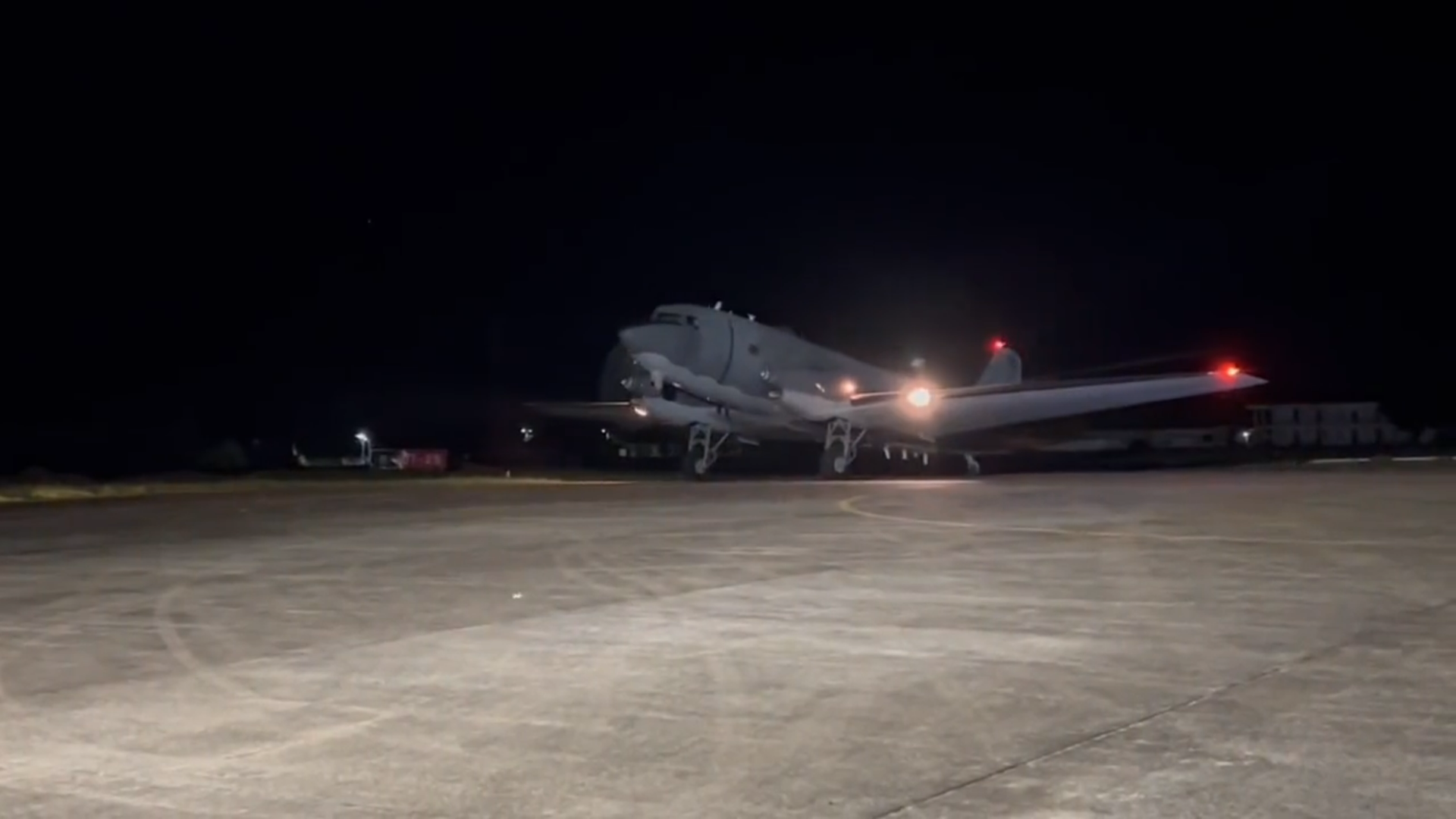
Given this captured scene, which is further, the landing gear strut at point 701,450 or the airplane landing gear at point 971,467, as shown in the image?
the airplane landing gear at point 971,467

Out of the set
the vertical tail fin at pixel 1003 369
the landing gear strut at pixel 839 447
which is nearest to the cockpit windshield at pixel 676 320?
the landing gear strut at pixel 839 447

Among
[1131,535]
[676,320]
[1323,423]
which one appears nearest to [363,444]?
[676,320]

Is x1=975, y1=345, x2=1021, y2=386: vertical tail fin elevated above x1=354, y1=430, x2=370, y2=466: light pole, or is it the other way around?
x1=975, y1=345, x2=1021, y2=386: vertical tail fin

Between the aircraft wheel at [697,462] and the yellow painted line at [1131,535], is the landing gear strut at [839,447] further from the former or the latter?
the yellow painted line at [1131,535]

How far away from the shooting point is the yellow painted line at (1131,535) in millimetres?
18625

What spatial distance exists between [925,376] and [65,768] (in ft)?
157

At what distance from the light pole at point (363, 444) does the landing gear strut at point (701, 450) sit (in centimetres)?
2666

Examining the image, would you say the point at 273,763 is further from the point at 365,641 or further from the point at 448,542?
the point at 448,542

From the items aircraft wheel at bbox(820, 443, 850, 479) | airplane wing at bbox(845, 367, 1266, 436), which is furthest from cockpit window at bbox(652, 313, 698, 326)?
aircraft wheel at bbox(820, 443, 850, 479)

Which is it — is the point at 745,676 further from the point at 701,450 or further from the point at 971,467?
the point at 971,467

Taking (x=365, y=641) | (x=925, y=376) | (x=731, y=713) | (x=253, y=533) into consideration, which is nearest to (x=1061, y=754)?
(x=731, y=713)

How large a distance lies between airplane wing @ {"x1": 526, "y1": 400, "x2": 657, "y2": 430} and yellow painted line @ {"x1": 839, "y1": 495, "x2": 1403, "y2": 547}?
1068 inches

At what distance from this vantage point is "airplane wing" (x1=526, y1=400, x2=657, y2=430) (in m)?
51.9

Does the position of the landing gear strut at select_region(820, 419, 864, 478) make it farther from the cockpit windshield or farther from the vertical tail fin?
the vertical tail fin
